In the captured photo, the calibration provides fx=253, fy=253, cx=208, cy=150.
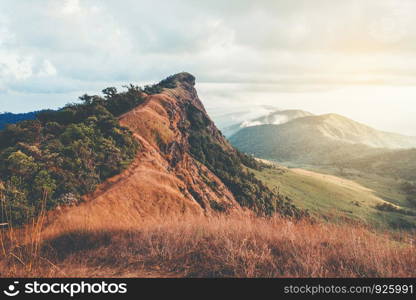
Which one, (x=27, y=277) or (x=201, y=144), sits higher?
(x=201, y=144)

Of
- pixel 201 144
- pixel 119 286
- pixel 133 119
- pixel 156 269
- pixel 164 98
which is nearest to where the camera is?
pixel 119 286

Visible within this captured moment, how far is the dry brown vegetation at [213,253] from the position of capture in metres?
4.28

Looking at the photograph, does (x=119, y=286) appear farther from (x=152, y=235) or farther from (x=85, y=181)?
(x=85, y=181)

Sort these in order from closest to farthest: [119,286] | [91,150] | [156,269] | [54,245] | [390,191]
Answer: [119,286] < [156,269] < [54,245] < [91,150] < [390,191]

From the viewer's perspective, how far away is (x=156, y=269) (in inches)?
187

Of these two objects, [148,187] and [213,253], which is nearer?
[213,253]

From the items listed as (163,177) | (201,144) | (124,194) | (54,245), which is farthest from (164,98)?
(54,245)

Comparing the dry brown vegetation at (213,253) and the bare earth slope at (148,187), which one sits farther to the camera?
the bare earth slope at (148,187)

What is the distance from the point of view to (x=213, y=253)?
499 centimetres

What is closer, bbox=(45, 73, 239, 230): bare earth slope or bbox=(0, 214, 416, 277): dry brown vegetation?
bbox=(0, 214, 416, 277): dry brown vegetation

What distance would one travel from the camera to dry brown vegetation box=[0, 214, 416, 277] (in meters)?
4.28

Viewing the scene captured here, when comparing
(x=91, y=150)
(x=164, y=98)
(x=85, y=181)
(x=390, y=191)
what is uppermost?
(x=164, y=98)

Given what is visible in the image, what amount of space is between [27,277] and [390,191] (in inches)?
6350

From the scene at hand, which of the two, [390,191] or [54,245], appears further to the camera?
[390,191]
